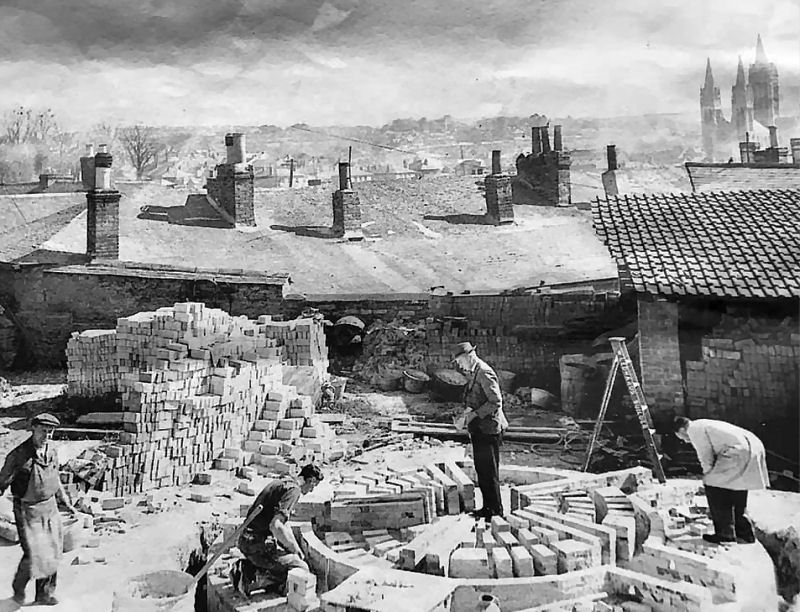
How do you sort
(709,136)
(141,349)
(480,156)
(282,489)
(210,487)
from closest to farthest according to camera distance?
1. (282,489)
2. (210,487)
3. (141,349)
4. (709,136)
5. (480,156)

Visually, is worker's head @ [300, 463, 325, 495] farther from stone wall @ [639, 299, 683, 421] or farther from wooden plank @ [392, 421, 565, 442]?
stone wall @ [639, 299, 683, 421]

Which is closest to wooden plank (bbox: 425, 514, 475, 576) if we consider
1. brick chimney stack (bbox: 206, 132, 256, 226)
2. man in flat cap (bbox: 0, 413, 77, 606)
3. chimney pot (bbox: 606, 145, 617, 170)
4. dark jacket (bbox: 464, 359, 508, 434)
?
dark jacket (bbox: 464, 359, 508, 434)

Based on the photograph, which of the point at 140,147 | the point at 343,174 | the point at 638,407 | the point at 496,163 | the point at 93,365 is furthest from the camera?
the point at 343,174

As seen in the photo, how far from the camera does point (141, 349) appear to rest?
6977mm

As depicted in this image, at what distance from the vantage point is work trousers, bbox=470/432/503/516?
425 cm

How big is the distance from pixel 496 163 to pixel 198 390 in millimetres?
6348

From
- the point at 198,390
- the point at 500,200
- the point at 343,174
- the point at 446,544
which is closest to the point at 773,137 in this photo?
the point at 500,200

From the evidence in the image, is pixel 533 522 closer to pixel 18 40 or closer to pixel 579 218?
pixel 18 40

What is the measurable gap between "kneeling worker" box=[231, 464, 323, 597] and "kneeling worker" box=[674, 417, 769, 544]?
6.78ft

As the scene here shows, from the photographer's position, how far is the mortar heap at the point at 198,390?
18.3ft

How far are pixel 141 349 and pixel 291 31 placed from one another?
3161 millimetres

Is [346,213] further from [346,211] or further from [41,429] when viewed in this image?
[41,429]

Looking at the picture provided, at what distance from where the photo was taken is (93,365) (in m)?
7.34

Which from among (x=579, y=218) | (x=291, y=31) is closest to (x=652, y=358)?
(x=291, y=31)
